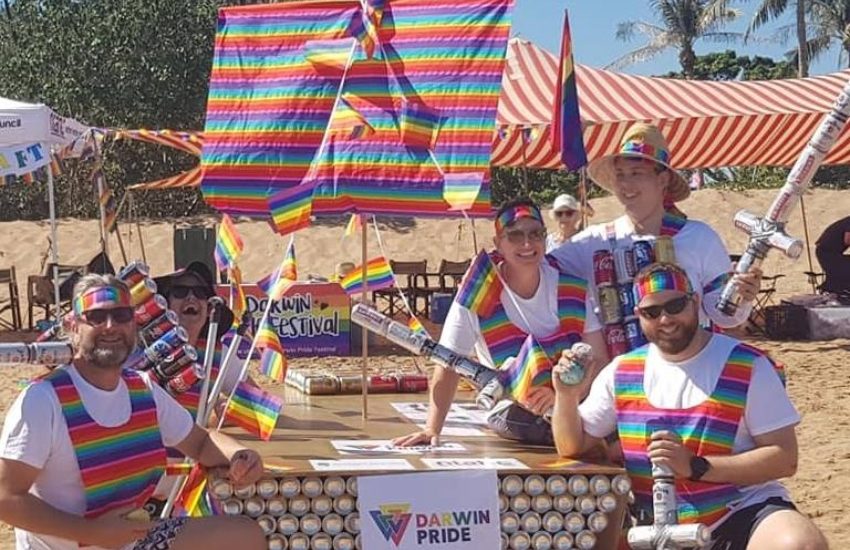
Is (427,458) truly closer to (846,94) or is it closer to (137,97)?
(846,94)

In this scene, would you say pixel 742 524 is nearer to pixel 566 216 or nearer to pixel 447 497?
pixel 447 497

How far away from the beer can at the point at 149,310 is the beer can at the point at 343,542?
1.08 meters

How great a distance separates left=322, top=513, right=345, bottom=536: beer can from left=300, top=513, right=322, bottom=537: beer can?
16mm

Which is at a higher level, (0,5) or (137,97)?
(0,5)

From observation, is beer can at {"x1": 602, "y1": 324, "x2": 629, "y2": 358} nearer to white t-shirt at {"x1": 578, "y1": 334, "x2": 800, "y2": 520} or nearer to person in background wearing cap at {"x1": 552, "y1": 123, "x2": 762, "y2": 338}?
person in background wearing cap at {"x1": 552, "y1": 123, "x2": 762, "y2": 338}

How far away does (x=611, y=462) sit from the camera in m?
3.68

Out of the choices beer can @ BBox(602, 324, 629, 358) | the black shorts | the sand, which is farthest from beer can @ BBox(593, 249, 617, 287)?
the sand

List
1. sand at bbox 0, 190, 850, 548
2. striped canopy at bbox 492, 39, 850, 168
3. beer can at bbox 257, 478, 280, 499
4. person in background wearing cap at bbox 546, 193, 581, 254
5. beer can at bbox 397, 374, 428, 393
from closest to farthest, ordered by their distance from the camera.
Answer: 1. beer can at bbox 257, 478, 280, 499
2. beer can at bbox 397, 374, 428, 393
3. person in background wearing cap at bbox 546, 193, 581, 254
4. striped canopy at bbox 492, 39, 850, 168
5. sand at bbox 0, 190, 850, 548

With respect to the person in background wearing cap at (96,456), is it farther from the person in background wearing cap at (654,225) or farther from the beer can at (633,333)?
the person in background wearing cap at (654,225)

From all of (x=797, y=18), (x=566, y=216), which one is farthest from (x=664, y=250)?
(x=797, y=18)

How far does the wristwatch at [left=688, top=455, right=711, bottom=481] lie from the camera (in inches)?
128

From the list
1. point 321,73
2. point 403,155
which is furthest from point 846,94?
point 321,73

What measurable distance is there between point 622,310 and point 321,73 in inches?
56.0

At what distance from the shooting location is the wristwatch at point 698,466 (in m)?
3.26
